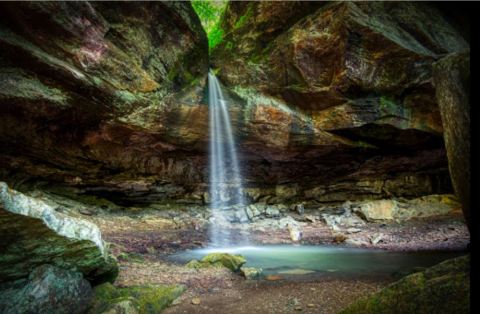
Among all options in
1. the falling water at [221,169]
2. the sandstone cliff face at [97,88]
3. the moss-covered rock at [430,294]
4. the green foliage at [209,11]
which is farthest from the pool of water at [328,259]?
the green foliage at [209,11]

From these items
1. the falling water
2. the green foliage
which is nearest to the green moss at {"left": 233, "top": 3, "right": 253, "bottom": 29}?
the green foliage

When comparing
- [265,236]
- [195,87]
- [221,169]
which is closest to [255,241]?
[265,236]

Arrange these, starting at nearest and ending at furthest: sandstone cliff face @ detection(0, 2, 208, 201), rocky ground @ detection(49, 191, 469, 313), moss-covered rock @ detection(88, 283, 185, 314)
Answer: moss-covered rock @ detection(88, 283, 185, 314), rocky ground @ detection(49, 191, 469, 313), sandstone cliff face @ detection(0, 2, 208, 201)

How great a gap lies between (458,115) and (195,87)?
500 inches

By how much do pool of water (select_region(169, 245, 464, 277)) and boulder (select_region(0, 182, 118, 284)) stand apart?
16.2 feet

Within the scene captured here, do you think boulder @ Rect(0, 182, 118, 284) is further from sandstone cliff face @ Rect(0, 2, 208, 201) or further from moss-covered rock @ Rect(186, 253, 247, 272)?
sandstone cliff face @ Rect(0, 2, 208, 201)

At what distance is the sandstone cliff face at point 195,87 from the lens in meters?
10.9

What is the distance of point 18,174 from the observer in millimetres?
14305

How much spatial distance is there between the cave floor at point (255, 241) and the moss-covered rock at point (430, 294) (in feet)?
7.96

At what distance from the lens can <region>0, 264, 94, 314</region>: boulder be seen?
4285 millimetres

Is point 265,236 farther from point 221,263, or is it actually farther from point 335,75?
point 335,75

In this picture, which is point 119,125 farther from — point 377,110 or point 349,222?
point 349,222

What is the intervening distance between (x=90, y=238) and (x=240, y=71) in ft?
38.9

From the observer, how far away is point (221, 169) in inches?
748
